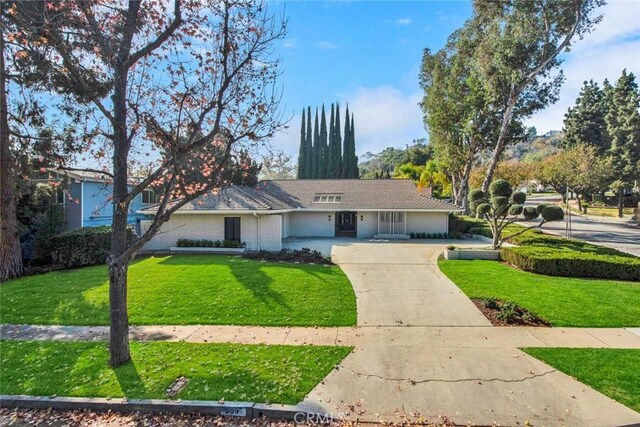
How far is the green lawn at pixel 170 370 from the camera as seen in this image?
17.1ft

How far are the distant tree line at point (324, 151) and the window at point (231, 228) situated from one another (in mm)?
34228

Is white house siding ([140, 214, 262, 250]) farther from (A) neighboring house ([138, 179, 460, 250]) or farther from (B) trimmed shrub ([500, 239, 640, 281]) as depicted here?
(B) trimmed shrub ([500, 239, 640, 281])

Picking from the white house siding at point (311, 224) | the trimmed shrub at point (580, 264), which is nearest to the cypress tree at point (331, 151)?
the white house siding at point (311, 224)

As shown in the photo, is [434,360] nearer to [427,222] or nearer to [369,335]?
[369,335]

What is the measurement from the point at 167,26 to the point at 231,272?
28.3 feet

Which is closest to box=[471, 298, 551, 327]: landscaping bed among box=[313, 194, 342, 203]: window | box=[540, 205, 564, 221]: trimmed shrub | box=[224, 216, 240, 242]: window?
box=[540, 205, 564, 221]: trimmed shrub

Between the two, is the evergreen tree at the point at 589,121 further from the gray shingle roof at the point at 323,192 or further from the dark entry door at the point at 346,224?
the dark entry door at the point at 346,224

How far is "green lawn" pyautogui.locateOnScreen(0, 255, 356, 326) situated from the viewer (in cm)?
877

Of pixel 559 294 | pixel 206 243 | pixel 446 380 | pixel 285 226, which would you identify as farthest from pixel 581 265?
pixel 206 243

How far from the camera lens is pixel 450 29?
31.9 metres

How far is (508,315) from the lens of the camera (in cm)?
849

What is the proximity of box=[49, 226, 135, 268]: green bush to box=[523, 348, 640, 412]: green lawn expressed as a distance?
1517 centimetres

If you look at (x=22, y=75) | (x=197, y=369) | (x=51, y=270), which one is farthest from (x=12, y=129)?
(x=197, y=369)

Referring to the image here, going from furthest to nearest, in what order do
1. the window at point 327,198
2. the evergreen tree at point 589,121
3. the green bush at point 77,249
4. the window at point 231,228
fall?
1. the evergreen tree at point 589,121
2. the window at point 327,198
3. the window at point 231,228
4. the green bush at point 77,249
